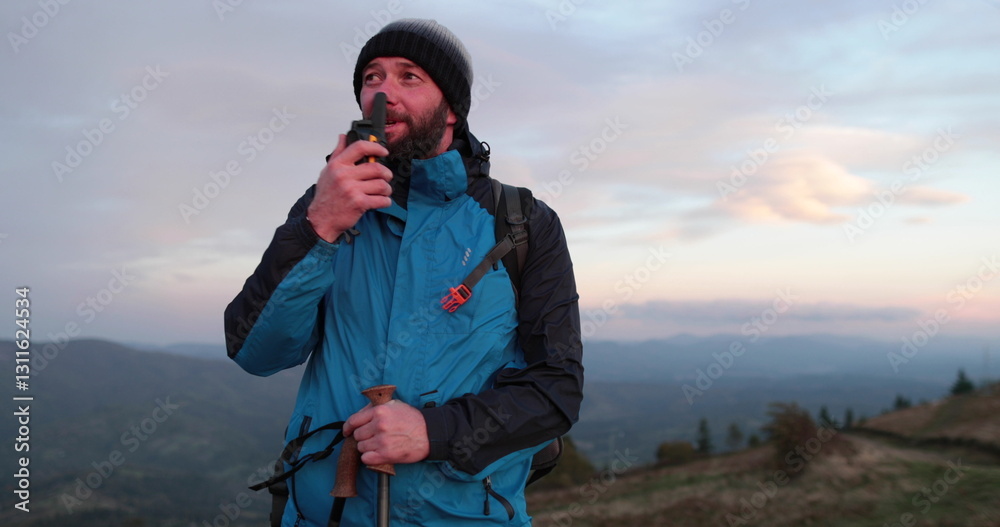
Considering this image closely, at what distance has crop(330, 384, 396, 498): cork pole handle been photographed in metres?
2.83

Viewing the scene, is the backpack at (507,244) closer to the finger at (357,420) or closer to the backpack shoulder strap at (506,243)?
the backpack shoulder strap at (506,243)

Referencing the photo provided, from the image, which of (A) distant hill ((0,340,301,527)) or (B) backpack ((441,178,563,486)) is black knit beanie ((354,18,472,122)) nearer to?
(B) backpack ((441,178,563,486))

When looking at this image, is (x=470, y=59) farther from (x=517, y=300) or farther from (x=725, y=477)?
(x=725, y=477)

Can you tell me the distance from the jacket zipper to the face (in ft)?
5.28

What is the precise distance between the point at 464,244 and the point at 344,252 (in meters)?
0.61

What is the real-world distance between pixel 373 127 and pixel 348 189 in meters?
0.36

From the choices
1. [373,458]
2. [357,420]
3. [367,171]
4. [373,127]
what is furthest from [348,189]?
[373,458]

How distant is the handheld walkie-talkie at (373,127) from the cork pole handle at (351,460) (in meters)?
0.99

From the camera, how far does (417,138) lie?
3.40 m

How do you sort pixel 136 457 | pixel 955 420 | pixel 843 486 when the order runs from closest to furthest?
pixel 843 486, pixel 955 420, pixel 136 457

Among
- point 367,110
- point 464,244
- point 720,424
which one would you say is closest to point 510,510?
point 464,244

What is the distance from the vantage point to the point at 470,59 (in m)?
4.01

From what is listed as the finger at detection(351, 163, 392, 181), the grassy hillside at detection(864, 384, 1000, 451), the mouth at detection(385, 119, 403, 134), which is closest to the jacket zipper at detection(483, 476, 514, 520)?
the finger at detection(351, 163, 392, 181)

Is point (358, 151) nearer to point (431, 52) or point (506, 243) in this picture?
point (506, 243)
